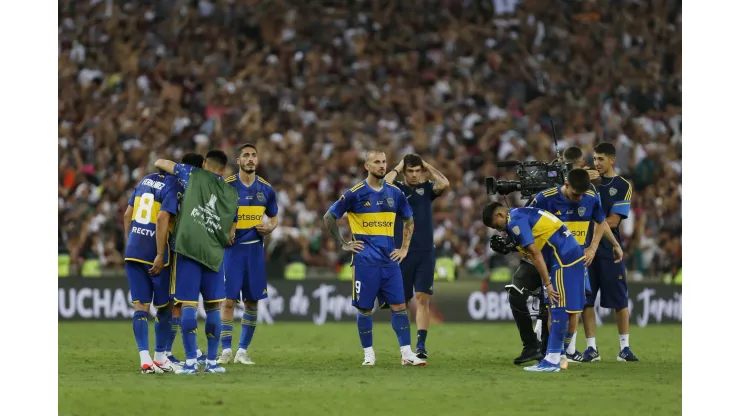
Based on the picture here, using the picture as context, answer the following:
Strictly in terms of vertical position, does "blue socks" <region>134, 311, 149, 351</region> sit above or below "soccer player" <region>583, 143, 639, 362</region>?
below

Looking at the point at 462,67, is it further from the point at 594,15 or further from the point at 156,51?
the point at 156,51

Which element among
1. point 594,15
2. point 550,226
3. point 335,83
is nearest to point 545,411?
point 550,226

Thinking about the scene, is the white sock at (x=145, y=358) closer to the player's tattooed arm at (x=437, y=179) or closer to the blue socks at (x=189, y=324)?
the blue socks at (x=189, y=324)

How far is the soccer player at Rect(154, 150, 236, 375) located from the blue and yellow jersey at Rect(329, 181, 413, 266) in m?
1.49

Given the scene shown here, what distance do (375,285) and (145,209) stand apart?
97.5 inches

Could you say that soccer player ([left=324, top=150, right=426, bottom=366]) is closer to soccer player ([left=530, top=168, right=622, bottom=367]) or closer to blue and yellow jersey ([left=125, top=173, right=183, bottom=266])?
soccer player ([left=530, top=168, right=622, bottom=367])

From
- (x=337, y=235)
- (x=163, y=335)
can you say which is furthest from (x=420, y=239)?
(x=163, y=335)

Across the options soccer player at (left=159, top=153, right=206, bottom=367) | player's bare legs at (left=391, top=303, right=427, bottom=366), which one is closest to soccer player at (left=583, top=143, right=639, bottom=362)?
player's bare legs at (left=391, top=303, right=427, bottom=366)

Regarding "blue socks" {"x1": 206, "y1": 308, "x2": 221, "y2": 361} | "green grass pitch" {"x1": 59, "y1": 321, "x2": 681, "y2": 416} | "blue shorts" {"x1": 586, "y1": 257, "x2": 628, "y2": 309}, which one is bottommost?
"green grass pitch" {"x1": 59, "y1": 321, "x2": 681, "y2": 416}

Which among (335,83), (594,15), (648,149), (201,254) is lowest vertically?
(201,254)

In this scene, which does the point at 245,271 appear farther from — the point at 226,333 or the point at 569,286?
the point at 569,286

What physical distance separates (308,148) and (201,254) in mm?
13794

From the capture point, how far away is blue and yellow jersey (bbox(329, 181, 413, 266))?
38.8 ft

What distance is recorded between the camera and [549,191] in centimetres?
1214
